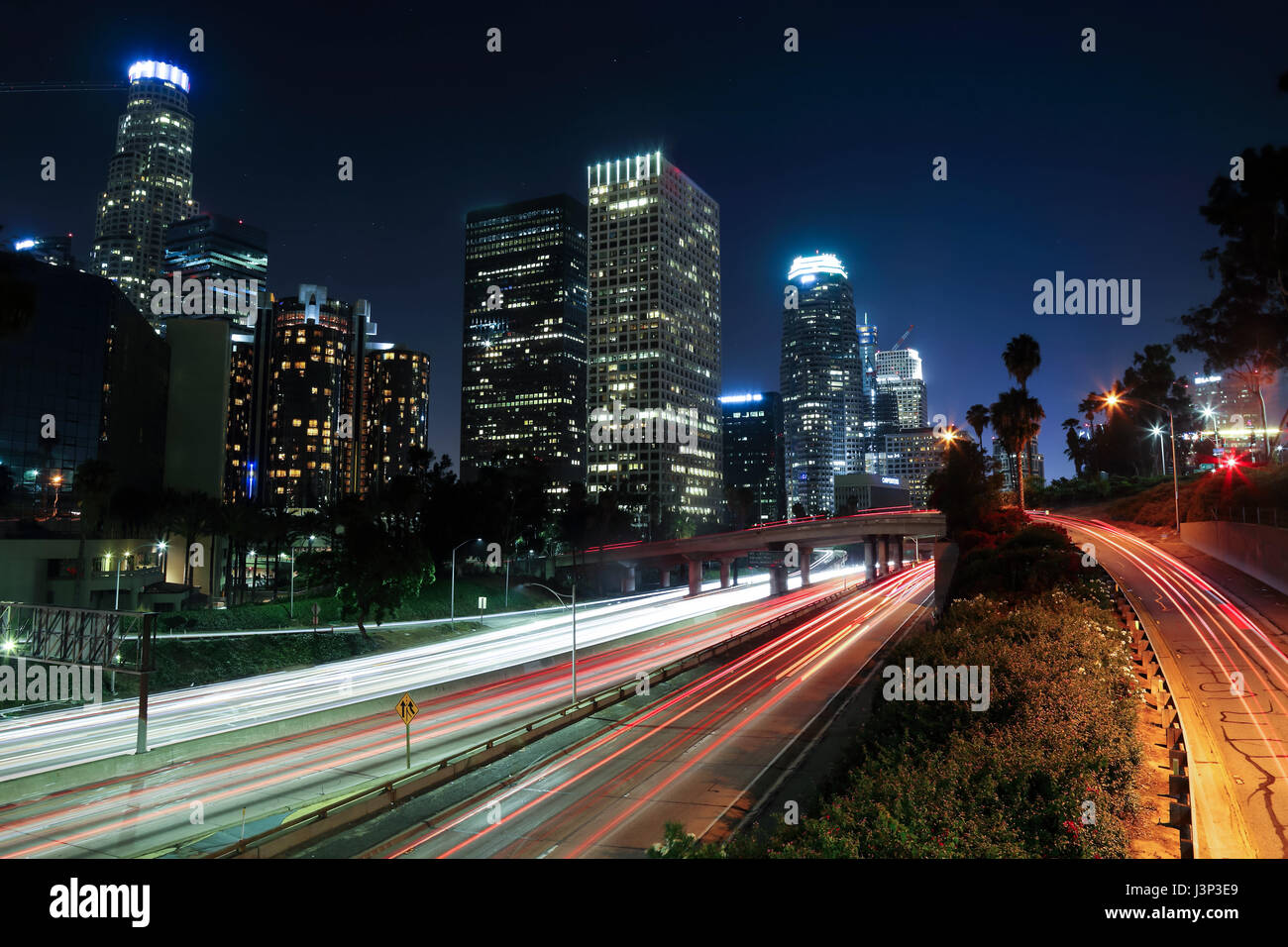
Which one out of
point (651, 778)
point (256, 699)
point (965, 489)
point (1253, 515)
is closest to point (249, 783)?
point (256, 699)

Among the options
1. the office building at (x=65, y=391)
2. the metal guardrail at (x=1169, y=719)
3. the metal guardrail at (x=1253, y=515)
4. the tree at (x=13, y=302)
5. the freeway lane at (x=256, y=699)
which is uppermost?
the office building at (x=65, y=391)

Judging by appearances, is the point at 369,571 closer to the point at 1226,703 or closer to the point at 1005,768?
the point at 1005,768

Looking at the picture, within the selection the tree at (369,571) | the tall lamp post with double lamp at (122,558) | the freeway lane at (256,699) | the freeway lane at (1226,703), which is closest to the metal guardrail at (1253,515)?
the freeway lane at (1226,703)

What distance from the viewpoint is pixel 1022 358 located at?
70250 millimetres

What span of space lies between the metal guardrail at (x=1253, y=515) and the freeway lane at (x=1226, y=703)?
494 centimetres

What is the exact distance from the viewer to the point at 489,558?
9712 cm

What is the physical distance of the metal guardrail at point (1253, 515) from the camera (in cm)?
4128

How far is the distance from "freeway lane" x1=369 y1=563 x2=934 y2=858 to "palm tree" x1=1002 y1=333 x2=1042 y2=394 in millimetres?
39286

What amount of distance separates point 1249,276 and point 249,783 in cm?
6061

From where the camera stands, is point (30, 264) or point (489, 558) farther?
point (489, 558)

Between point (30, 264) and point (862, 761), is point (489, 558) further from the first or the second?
point (862, 761)

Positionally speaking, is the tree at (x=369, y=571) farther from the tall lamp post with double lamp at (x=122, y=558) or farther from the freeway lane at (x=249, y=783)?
the tall lamp post with double lamp at (x=122, y=558)
